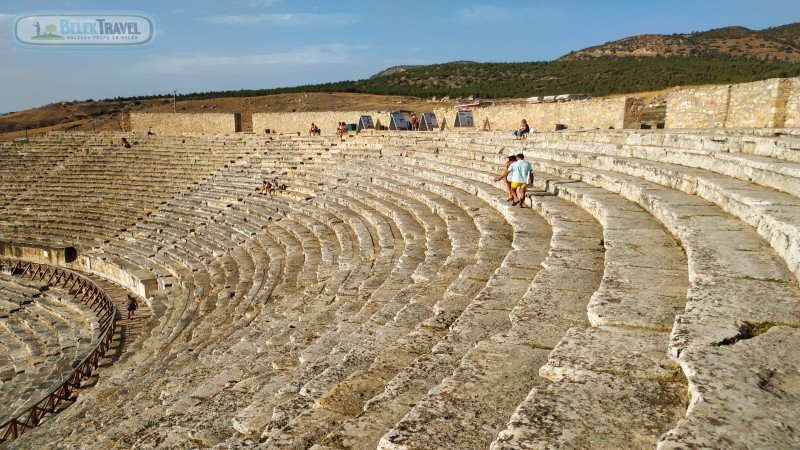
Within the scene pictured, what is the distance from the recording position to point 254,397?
378cm

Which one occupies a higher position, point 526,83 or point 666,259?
point 526,83

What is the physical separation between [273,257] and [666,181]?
7.34 metres

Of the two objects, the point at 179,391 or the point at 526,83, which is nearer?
the point at 179,391

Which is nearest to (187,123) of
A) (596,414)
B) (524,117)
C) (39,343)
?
(39,343)

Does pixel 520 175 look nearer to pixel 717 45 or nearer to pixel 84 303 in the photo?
pixel 84 303

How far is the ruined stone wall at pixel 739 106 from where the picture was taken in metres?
9.10

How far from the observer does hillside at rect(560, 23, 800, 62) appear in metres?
47.0

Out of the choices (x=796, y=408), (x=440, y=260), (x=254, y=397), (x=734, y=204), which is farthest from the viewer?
(x=440, y=260)

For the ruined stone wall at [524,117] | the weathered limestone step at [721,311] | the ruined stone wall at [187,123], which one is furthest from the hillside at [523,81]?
the weathered limestone step at [721,311]

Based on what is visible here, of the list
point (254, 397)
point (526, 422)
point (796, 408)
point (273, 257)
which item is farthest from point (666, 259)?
point (273, 257)

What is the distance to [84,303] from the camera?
13008 millimetres

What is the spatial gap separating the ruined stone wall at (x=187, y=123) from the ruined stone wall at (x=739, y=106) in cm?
2030

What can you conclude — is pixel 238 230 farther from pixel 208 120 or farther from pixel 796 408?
pixel 208 120

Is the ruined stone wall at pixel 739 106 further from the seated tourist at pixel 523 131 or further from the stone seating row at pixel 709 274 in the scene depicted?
the stone seating row at pixel 709 274
